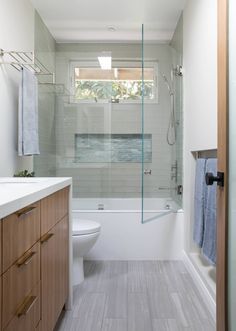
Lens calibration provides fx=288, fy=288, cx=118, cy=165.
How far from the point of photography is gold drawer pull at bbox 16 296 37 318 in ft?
3.40

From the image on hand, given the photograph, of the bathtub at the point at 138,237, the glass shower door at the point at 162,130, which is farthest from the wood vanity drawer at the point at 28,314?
the glass shower door at the point at 162,130

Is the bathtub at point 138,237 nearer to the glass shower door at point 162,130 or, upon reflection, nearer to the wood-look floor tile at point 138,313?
the glass shower door at point 162,130

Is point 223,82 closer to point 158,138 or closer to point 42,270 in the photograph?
point 42,270

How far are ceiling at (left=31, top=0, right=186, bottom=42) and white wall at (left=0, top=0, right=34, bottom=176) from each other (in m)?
0.48

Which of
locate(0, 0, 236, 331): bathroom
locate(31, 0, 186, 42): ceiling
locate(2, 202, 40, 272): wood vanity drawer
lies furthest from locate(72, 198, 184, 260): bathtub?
locate(31, 0, 186, 42): ceiling

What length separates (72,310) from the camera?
193 centimetres

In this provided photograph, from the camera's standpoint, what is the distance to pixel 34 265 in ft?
3.99

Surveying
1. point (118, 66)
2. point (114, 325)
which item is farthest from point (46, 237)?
point (118, 66)

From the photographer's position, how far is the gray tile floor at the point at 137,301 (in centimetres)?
176

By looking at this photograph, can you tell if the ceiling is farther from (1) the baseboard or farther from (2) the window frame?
(1) the baseboard

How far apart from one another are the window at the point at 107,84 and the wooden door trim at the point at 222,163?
93.3 inches

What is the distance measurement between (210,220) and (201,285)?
0.52 metres

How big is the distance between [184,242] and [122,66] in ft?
7.78

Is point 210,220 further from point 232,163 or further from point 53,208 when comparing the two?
point 53,208
